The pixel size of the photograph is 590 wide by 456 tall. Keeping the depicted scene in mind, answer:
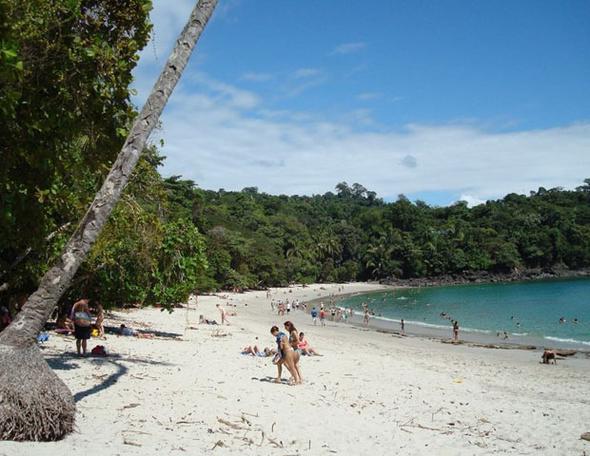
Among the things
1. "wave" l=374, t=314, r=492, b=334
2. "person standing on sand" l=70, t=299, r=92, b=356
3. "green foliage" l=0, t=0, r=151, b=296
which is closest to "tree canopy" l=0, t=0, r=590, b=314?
"green foliage" l=0, t=0, r=151, b=296

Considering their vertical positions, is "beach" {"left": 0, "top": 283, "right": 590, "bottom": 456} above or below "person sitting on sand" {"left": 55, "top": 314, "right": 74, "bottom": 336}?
below

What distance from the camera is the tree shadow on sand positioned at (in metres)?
8.34

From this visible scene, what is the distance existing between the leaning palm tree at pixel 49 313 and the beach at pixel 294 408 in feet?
0.95

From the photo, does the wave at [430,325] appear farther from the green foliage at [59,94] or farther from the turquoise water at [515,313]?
the green foliage at [59,94]

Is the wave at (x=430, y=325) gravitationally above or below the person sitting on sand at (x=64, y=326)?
below

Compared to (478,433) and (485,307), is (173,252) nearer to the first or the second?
(478,433)

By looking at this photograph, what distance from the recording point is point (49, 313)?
6.42m

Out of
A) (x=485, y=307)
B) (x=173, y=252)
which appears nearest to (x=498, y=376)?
(x=173, y=252)

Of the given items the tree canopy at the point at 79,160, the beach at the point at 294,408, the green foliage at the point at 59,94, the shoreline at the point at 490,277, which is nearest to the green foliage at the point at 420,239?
the shoreline at the point at 490,277

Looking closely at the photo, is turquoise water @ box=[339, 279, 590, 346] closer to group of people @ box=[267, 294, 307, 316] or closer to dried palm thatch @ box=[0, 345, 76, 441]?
group of people @ box=[267, 294, 307, 316]

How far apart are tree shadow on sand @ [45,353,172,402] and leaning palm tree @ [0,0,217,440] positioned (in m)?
1.89

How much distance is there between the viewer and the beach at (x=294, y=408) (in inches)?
264

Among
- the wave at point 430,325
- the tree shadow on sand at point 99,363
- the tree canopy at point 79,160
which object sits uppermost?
the tree canopy at point 79,160

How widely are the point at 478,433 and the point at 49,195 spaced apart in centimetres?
788
